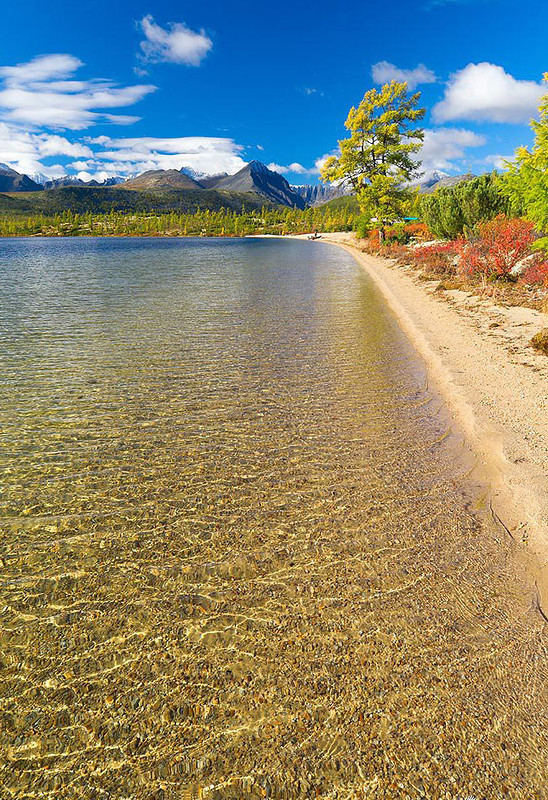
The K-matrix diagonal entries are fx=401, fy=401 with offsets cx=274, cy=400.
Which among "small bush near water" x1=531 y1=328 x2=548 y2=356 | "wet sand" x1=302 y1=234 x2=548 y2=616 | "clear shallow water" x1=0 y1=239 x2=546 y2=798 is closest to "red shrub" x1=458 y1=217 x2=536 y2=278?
"wet sand" x1=302 y1=234 x2=548 y2=616

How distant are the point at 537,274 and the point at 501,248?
2.98 metres

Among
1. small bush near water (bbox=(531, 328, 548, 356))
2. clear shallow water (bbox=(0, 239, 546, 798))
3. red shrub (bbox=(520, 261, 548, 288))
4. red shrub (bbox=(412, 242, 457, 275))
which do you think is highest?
red shrub (bbox=(412, 242, 457, 275))

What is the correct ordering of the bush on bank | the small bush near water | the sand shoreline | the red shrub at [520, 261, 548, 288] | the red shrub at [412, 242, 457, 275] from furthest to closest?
the red shrub at [412, 242, 457, 275]
the bush on bank
the red shrub at [520, 261, 548, 288]
the small bush near water
the sand shoreline

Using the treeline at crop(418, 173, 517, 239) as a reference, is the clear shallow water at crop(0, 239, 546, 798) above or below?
below

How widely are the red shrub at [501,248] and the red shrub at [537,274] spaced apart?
1.04 m

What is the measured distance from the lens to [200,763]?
3158 mm

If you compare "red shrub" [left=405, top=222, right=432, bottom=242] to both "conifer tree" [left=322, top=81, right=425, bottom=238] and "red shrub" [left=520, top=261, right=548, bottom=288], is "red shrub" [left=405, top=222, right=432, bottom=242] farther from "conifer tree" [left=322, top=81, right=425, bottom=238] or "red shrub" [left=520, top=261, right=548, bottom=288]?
"red shrub" [left=520, top=261, right=548, bottom=288]

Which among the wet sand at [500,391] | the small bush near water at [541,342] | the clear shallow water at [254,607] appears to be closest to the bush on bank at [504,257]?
the wet sand at [500,391]

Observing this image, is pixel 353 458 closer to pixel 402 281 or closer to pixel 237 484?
pixel 237 484

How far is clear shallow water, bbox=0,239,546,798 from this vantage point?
3.18 metres

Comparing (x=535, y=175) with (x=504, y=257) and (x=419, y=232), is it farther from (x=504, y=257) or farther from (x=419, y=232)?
(x=419, y=232)

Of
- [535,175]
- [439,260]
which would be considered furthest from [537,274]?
[439,260]

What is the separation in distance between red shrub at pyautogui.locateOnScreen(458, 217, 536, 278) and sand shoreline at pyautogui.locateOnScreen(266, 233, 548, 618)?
2.95 meters

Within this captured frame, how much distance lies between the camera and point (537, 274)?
1958 centimetres
